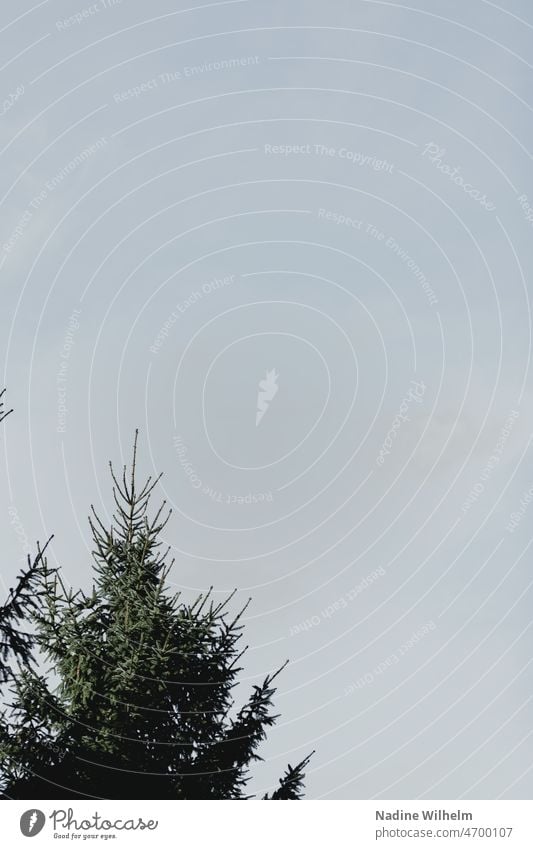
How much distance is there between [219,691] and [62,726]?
3516 mm

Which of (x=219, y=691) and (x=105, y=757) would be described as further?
(x=219, y=691)

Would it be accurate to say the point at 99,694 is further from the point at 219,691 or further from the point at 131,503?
the point at 131,503

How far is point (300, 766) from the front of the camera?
18.9 meters

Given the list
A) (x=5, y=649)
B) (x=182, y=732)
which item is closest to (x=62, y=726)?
(x=182, y=732)

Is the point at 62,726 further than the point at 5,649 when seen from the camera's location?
Yes

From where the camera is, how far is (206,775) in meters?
18.6

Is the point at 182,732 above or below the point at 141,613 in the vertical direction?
below

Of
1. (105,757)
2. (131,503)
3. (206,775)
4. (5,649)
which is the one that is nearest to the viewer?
(5,649)
